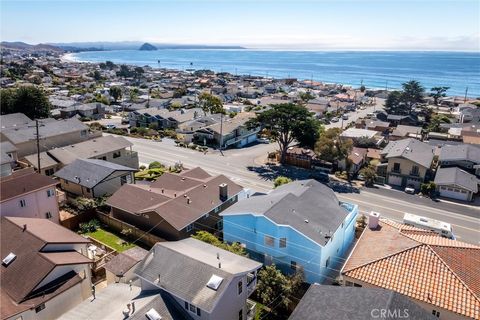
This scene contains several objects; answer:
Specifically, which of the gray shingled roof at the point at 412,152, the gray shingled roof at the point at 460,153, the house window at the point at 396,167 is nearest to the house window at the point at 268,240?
the gray shingled roof at the point at 412,152

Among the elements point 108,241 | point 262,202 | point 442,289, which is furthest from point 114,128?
point 442,289

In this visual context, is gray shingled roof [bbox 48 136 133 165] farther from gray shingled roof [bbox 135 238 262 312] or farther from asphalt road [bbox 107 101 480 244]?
gray shingled roof [bbox 135 238 262 312]

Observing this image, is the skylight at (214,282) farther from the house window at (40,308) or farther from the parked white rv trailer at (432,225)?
the parked white rv trailer at (432,225)

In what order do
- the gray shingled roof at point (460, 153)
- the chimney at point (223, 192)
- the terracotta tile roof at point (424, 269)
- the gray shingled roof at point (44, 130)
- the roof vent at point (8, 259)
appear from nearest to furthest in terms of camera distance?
1. the terracotta tile roof at point (424, 269)
2. the roof vent at point (8, 259)
3. the chimney at point (223, 192)
4. the gray shingled roof at point (44, 130)
5. the gray shingled roof at point (460, 153)

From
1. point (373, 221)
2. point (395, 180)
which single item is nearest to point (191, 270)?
point (373, 221)

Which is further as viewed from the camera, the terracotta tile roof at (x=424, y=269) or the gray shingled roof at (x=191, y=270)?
the terracotta tile roof at (x=424, y=269)

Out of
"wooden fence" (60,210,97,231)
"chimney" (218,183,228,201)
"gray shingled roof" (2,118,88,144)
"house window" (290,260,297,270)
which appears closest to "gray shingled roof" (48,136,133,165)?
"gray shingled roof" (2,118,88,144)

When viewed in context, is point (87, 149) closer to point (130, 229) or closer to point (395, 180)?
point (130, 229)

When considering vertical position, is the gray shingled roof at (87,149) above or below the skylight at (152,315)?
above
